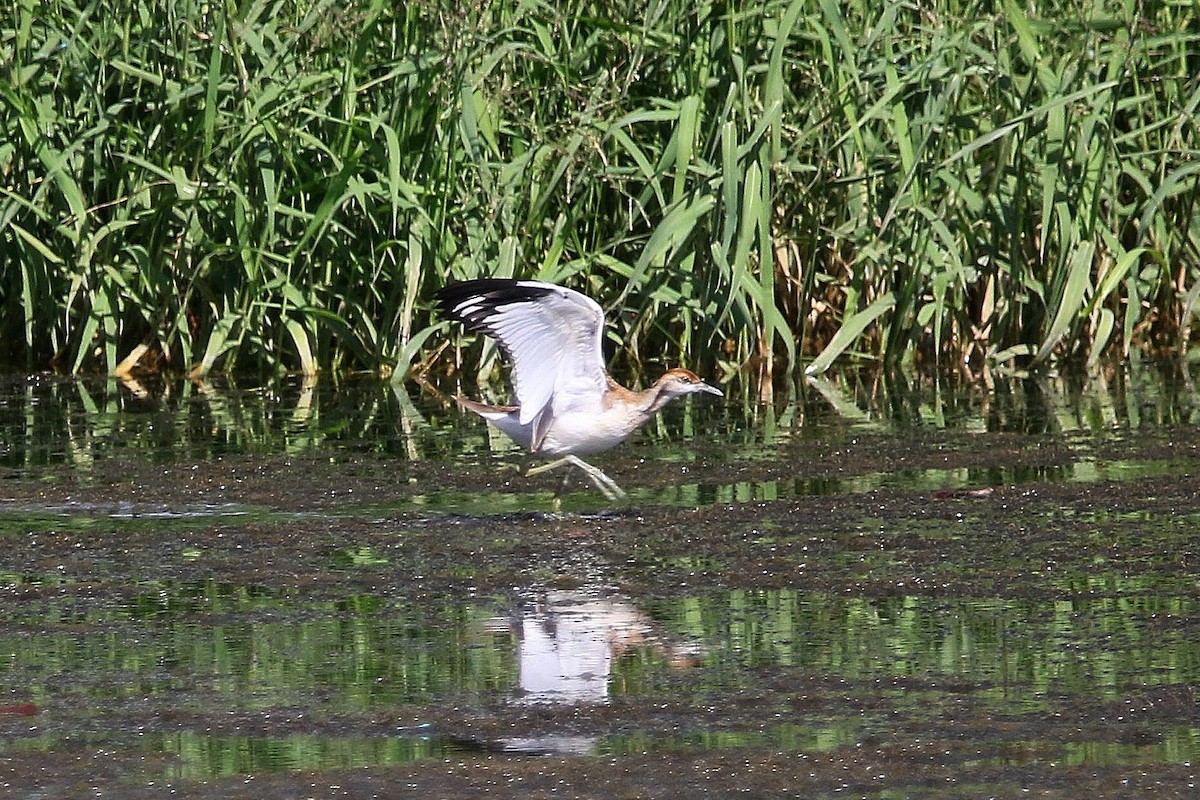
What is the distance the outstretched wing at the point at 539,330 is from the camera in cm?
611

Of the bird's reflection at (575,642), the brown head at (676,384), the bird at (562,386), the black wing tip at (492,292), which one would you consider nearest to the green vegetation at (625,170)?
the brown head at (676,384)

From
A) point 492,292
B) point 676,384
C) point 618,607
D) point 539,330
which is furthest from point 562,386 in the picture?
point 618,607

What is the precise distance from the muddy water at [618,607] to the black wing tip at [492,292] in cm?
64

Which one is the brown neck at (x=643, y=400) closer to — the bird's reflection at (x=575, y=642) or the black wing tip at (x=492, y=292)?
the black wing tip at (x=492, y=292)

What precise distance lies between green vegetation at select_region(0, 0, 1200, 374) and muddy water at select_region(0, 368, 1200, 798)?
0.78 meters

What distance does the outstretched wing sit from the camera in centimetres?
611

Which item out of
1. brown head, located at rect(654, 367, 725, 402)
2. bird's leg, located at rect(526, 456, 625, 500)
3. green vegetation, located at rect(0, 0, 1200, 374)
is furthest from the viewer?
green vegetation, located at rect(0, 0, 1200, 374)

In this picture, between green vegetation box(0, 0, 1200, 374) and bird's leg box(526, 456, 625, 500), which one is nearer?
bird's leg box(526, 456, 625, 500)

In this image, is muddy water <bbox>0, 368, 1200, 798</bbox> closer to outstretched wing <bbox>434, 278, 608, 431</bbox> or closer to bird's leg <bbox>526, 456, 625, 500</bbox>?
bird's leg <bbox>526, 456, 625, 500</bbox>

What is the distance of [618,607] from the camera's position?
4.88 metres

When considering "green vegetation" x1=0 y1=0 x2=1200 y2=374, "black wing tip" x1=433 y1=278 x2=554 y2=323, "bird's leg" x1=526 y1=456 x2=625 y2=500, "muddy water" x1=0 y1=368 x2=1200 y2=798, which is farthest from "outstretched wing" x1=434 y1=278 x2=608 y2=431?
"green vegetation" x1=0 y1=0 x2=1200 y2=374

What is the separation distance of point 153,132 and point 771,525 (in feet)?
13.7

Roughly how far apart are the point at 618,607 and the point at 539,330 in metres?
1.68

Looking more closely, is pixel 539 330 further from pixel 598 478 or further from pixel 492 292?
pixel 598 478
